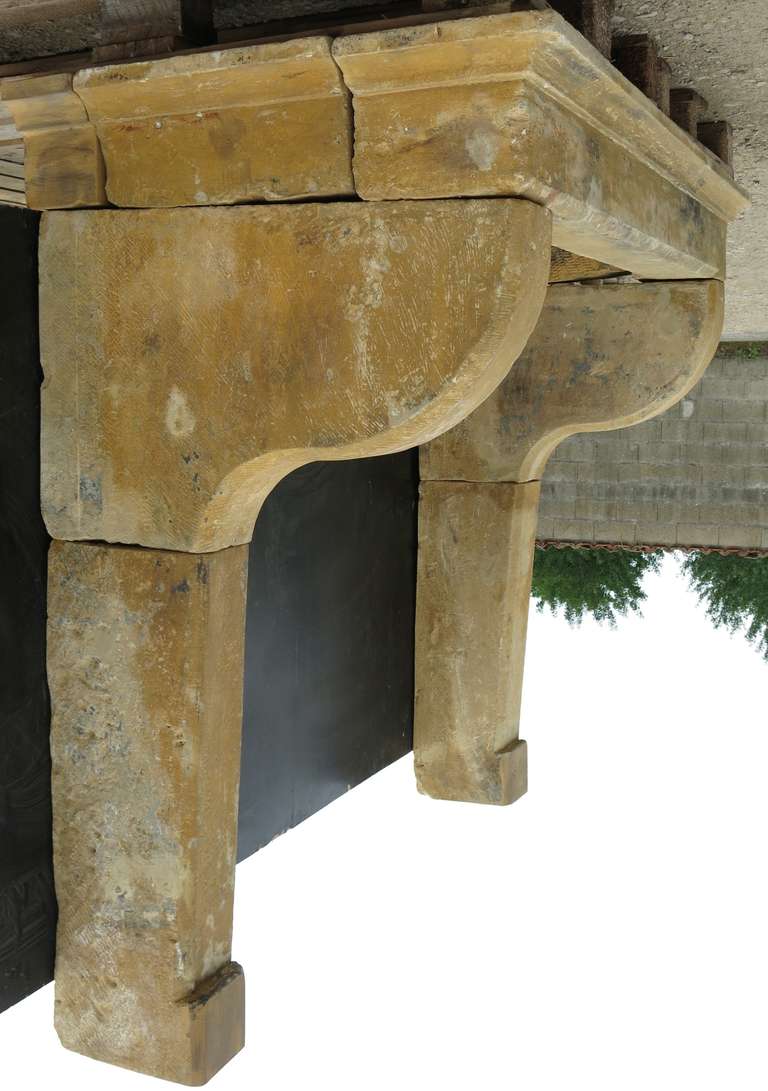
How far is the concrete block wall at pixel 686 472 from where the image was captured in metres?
8.65

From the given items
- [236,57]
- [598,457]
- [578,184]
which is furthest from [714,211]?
[598,457]

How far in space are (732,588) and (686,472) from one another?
2.56 meters

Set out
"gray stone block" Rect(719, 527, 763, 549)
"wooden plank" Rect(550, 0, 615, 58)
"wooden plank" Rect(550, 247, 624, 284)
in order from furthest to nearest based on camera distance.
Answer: "gray stone block" Rect(719, 527, 763, 549), "wooden plank" Rect(550, 247, 624, 284), "wooden plank" Rect(550, 0, 615, 58)

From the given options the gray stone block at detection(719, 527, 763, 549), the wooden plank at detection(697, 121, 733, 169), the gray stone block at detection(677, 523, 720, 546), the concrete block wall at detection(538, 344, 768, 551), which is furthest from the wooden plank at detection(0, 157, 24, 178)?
the gray stone block at detection(719, 527, 763, 549)

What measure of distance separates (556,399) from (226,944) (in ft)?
8.78

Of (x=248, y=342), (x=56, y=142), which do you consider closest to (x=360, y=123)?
(x=248, y=342)

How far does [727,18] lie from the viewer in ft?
9.95

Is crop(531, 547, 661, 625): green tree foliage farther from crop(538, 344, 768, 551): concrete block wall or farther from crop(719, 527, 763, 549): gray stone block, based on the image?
crop(719, 527, 763, 549): gray stone block

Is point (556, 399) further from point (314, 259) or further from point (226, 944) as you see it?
point (226, 944)

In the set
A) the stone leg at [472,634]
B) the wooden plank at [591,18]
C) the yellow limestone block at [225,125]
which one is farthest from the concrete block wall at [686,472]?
the yellow limestone block at [225,125]

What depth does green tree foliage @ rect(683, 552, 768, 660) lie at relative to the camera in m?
10.7

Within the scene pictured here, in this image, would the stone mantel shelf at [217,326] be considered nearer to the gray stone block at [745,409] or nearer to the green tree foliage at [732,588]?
the gray stone block at [745,409]

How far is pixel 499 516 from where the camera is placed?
200 inches

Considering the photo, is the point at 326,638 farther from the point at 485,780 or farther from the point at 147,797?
the point at 147,797
